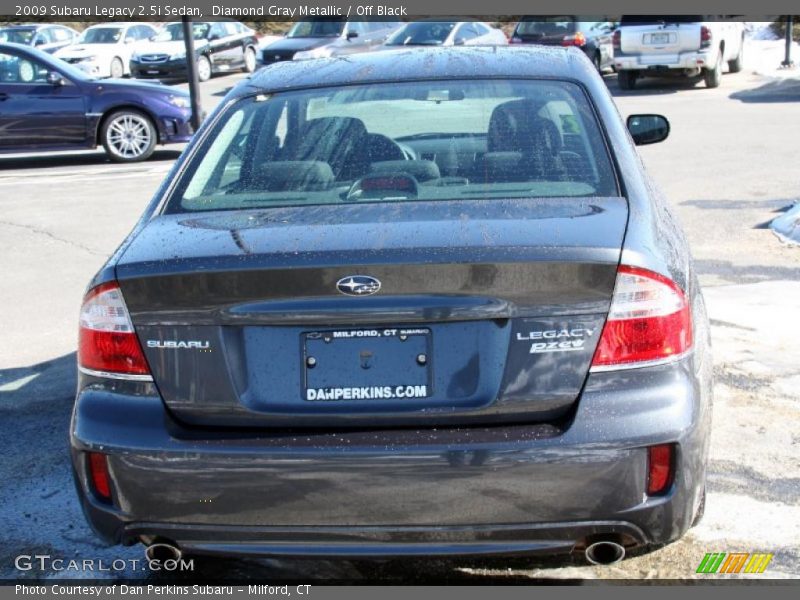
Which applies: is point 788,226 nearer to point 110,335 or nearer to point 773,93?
Answer: point 110,335

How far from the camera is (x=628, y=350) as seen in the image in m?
3.17

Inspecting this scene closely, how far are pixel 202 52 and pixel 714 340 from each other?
2395 cm

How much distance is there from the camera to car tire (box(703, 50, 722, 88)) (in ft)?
71.5

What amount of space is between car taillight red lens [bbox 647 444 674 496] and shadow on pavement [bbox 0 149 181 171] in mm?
12616

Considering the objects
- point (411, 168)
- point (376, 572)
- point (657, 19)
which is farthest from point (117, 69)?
point (376, 572)

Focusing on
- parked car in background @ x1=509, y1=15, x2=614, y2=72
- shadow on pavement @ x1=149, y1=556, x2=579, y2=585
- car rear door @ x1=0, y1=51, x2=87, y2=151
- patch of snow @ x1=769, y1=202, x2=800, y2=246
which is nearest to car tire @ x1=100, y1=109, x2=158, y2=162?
car rear door @ x1=0, y1=51, x2=87, y2=151

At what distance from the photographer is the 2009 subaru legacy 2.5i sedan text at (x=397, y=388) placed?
3.10 meters

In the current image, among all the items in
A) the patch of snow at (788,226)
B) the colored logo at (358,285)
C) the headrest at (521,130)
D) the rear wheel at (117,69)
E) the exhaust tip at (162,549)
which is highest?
the headrest at (521,130)

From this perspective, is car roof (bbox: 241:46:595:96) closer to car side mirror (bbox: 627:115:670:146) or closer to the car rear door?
car side mirror (bbox: 627:115:670:146)

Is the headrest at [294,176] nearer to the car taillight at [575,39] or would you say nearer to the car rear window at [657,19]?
the car rear window at [657,19]

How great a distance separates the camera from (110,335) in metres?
3.33

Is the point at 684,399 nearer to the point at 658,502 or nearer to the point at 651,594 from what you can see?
the point at 658,502

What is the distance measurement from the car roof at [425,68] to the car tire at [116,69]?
2615cm

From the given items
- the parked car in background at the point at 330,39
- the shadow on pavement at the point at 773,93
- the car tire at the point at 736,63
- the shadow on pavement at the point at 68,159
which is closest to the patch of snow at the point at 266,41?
the parked car in background at the point at 330,39
